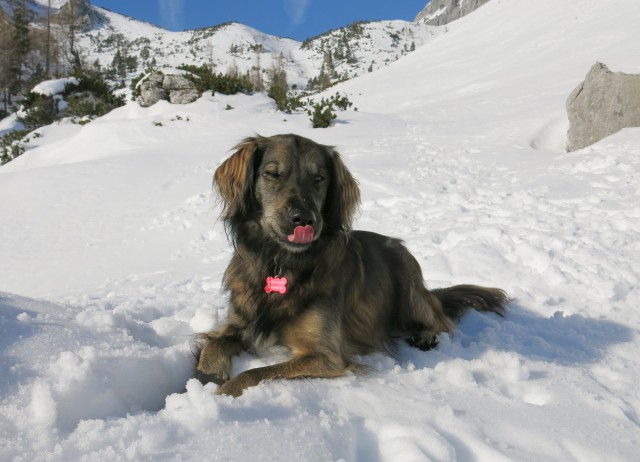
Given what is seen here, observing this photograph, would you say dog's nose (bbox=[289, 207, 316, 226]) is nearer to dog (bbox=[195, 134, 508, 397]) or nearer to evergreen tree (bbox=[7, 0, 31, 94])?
dog (bbox=[195, 134, 508, 397])

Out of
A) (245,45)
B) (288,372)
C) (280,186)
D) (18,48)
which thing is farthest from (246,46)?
(288,372)

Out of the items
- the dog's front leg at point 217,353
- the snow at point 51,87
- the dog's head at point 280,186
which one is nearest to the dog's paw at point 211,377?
the dog's front leg at point 217,353

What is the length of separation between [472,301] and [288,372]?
2297 mm

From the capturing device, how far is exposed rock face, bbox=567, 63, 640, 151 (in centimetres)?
1029

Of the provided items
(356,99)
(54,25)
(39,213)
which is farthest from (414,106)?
(54,25)

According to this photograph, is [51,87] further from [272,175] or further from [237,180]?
[272,175]

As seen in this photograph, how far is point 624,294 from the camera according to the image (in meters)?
4.41

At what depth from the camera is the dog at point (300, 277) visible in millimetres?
2863

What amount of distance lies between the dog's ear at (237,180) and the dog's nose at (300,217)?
0.50 metres

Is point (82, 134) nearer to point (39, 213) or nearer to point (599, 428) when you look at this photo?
point (39, 213)

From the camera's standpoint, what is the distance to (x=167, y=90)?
18.4 metres

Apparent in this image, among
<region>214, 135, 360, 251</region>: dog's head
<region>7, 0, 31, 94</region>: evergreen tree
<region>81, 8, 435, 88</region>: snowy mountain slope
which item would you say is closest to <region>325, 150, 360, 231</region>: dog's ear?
<region>214, 135, 360, 251</region>: dog's head

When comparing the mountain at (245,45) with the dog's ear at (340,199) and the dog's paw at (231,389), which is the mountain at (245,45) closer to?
the dog's ear at (340,199)

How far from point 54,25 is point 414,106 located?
113ft
